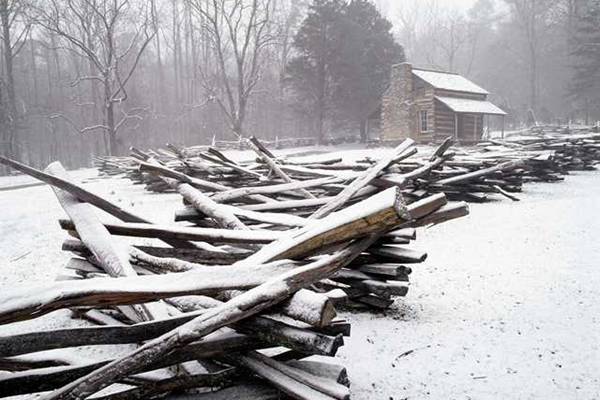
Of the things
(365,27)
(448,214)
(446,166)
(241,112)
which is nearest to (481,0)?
(365,27)

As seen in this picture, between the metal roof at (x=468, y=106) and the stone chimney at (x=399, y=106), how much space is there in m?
2.25

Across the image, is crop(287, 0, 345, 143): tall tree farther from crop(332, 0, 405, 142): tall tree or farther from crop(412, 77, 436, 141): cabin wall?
crop(412, 77, 436, 141): cabin wall

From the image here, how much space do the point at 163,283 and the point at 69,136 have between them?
141 ft

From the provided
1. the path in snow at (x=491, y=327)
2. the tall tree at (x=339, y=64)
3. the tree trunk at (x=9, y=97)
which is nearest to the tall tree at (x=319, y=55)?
the tall tree at (x=339, y=64)

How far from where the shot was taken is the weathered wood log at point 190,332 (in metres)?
1.69

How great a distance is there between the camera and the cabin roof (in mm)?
28177

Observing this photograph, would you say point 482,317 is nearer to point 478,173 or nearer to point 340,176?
point 340,176

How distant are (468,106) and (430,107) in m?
2.51

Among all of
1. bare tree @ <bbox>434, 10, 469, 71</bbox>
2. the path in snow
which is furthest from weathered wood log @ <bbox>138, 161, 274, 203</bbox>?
bare tree @ <bbox>434, 10, 469, 71</bbox>

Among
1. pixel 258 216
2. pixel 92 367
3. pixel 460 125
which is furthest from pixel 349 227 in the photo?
pixel 460 125

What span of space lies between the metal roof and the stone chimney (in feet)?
7.39

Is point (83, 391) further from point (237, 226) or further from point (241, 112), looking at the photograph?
point (241, 112)

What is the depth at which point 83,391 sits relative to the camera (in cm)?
168

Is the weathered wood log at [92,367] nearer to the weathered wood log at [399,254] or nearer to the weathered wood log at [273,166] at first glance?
the weathered wood log at [399,254]
